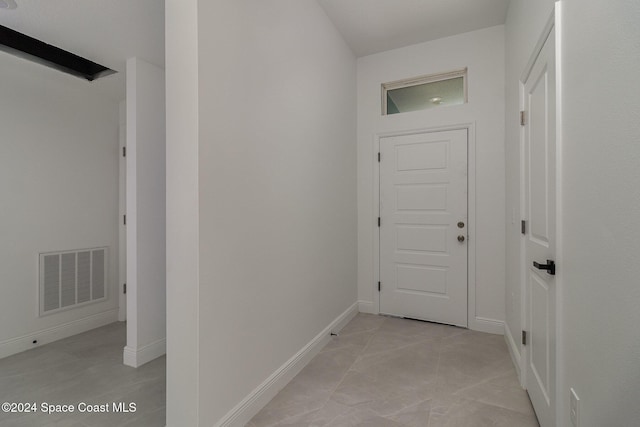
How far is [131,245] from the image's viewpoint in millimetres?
2641

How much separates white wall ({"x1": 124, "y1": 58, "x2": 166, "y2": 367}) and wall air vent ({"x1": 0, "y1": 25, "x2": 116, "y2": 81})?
24.0 inches

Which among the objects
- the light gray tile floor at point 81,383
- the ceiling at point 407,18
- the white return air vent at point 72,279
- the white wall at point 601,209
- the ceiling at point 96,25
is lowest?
the light gray tile floor at point 81,383

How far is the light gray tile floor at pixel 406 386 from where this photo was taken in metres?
1.79

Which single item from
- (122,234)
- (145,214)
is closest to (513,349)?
(145,214)

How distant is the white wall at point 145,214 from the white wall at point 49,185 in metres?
0.97

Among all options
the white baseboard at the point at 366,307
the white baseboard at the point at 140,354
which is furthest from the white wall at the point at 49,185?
the white baseboard at the point at 366,307

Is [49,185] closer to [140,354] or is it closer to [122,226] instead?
[122,226]

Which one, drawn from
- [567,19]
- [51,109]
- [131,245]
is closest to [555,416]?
[567,19]

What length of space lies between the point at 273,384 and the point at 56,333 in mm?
2674

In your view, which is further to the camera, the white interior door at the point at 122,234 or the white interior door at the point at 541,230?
the white interior door at the point at 122,234

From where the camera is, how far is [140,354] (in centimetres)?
255

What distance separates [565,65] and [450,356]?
2279 mm

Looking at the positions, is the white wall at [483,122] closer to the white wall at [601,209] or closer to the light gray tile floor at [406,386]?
the light gray tile floor at [406,386]

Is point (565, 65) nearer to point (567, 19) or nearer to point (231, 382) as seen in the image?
point (567, 19)
